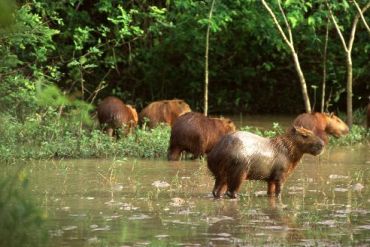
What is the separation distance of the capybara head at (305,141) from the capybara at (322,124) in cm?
415

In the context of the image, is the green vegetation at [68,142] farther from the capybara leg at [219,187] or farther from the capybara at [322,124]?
the capybara leg at [219,187]

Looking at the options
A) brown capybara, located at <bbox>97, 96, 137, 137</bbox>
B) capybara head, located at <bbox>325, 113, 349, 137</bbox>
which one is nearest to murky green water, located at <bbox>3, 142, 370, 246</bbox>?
capybara head, located at <bbox>325, 113, 349, 137</bbox>

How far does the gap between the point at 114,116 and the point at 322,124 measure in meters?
3.28

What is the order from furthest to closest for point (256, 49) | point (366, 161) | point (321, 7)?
1. point (256, 49)
2. point (321, 7)
3. point (366, 161)

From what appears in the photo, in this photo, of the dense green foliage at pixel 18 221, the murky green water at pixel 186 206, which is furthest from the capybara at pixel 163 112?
the dense green foliage at pixel 18 221

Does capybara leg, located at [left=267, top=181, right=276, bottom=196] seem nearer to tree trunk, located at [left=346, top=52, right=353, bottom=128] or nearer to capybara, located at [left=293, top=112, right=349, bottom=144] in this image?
capybara, located at [left=293, top=112, right=349, bottom=144]

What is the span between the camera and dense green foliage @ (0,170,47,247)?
16.3 feet

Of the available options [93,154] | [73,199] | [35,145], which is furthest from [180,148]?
[73,199]

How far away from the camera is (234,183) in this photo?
34.7 ft

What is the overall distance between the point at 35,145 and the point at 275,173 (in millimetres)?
4868

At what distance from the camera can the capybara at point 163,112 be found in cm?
1747

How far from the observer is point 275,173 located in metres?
11.0

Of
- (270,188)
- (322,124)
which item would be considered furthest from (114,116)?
(270,188)

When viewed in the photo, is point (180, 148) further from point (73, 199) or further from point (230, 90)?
point (230, 90)
